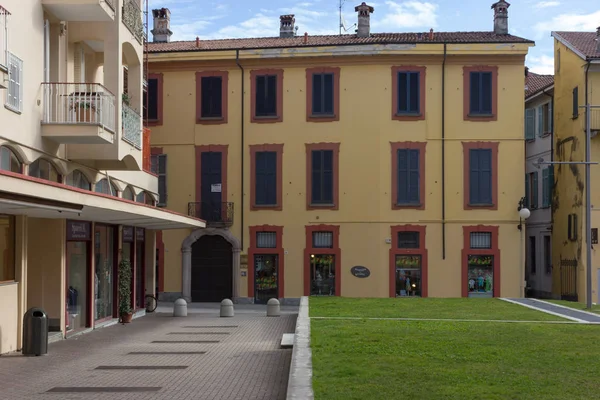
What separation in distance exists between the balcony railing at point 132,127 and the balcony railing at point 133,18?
2.04 metres

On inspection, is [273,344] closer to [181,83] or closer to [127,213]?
[127,213]

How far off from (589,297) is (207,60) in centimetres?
1921

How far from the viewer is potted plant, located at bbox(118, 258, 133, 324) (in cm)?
2630

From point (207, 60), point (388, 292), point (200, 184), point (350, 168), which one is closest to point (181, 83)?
point (207, 60)

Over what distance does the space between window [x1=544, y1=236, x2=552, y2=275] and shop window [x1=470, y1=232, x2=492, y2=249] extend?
18.9ft

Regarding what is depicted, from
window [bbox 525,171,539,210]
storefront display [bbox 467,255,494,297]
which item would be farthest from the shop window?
window [bbox 525,171,539,210]

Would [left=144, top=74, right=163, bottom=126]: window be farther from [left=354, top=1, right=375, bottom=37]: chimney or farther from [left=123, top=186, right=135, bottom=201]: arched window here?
[left=123, top=186, right=135, bottom=201]: arched window

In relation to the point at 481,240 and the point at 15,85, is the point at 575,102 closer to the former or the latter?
the point at 481,240

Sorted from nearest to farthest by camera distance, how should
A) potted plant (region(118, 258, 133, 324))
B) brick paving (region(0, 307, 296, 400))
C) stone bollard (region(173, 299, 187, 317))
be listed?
brick paving (region(0, 307, 296, 400)) → potted plant (region(118, 258, 133, 324)) → stone bollard (region(173, 299, 187, 317))

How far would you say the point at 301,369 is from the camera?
12844 millimetres

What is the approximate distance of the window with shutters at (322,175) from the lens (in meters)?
38.1

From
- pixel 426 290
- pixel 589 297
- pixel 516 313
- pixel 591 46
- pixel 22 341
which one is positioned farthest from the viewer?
pixel 591 46

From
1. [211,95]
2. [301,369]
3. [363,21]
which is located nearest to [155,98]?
[211,95]

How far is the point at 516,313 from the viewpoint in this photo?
24516 millimetres
